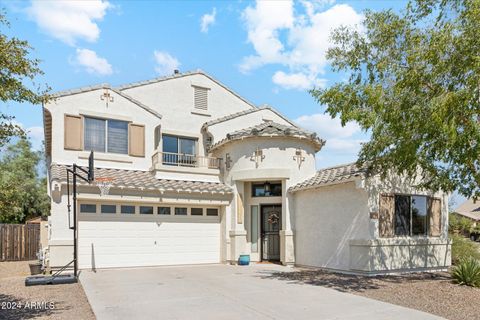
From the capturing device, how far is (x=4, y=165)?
111 ft

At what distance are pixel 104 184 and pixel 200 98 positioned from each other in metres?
8.05

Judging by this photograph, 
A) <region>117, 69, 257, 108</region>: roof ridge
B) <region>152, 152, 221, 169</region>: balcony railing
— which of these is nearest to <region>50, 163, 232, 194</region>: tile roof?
<region>152, 152, 221, 169</region>: balcony railing

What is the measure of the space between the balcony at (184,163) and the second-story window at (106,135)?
155 cm

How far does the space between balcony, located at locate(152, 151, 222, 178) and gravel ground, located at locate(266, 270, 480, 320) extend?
641 centimetres

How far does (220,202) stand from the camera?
58.0ft

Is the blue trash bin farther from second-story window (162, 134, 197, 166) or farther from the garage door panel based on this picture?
second-story window (162, 134, 197, 166)

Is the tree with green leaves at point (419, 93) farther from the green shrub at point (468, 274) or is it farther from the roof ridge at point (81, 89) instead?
the roof ridge at point (81, 89)

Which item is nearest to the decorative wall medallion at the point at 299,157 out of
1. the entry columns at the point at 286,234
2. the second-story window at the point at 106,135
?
the entry columns at the point at 286,234

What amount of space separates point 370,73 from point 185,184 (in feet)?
29.9

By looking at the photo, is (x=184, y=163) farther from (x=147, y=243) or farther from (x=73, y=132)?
(x=73, y=132)

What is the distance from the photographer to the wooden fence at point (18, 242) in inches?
810

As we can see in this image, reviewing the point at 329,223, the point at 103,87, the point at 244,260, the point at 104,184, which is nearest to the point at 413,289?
the point at 329,223

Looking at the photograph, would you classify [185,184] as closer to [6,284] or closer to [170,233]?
[170,233]

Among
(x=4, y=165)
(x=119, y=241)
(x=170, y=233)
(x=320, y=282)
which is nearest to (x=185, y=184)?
(x=170, y=233)
